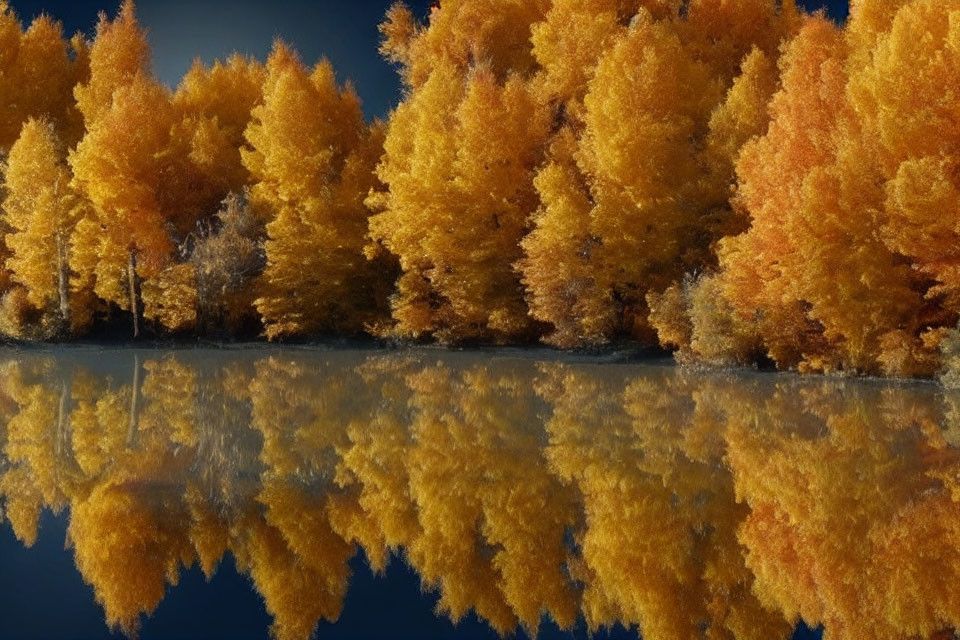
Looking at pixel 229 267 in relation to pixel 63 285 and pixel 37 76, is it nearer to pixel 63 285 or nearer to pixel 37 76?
pixel 63 285

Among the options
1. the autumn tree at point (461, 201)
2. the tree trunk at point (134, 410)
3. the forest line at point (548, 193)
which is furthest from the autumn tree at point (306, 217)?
the tree trunk at point (134, 410)

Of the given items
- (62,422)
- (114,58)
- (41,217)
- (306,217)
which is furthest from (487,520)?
(114,58)

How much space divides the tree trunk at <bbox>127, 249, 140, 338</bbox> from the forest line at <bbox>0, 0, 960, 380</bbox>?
73 mm

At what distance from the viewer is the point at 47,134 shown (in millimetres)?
36406

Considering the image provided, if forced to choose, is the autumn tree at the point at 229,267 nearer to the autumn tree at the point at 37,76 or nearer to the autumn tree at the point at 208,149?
the autumn tree at the point at 208,149

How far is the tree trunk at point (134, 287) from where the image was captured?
112 ft

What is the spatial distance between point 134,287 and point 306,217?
6338mm

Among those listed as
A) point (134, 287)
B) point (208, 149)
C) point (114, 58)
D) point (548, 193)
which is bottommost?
point (134, 287)

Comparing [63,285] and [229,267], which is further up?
[229,267]

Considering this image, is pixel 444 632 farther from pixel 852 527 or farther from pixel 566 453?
pixel 566 453

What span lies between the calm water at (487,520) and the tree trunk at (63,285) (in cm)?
1766

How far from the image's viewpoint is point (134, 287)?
34.4 meters

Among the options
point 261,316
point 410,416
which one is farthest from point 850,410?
point 261,316

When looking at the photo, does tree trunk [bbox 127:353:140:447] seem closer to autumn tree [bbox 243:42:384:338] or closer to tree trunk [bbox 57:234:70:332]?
autumn tree [bbox 243:42:384:338]
